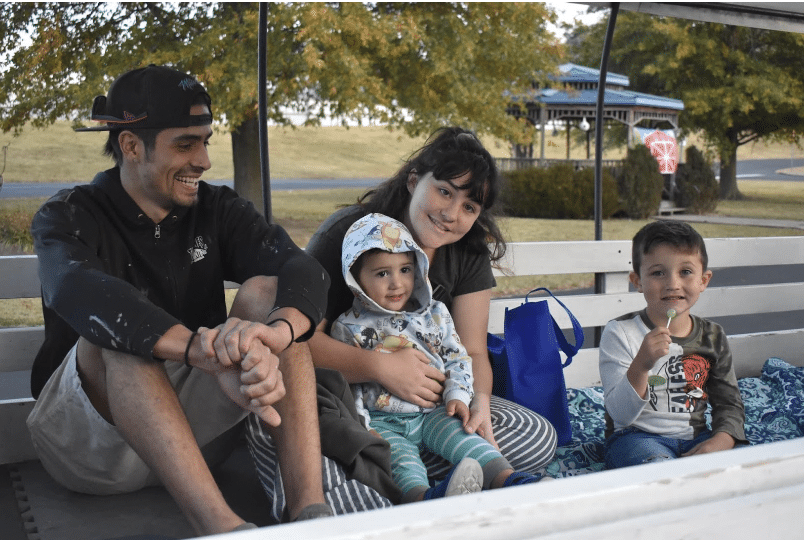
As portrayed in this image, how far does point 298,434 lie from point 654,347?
1102mm

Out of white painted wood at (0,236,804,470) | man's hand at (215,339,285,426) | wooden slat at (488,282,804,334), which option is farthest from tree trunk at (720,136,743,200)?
man's hand at (215,339,285,426)

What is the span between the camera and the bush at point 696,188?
787 inches

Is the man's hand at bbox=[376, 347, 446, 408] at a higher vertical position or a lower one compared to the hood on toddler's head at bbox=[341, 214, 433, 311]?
lower

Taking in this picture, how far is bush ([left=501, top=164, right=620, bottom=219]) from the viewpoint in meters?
17.9

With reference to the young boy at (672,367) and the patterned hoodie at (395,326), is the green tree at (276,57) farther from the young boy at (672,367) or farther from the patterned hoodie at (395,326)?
the young boy at (672,367)

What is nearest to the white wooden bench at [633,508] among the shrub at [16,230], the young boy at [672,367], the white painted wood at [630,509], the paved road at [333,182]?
the white painted wood at [630,509]

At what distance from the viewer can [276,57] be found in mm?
11844

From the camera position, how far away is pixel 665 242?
2.80m

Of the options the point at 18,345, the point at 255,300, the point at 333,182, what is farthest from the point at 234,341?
the point at 333,182

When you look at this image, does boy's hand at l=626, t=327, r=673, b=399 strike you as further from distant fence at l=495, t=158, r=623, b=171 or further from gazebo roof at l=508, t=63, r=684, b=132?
gazebo roof at l=508, t=63, r=684, b=132

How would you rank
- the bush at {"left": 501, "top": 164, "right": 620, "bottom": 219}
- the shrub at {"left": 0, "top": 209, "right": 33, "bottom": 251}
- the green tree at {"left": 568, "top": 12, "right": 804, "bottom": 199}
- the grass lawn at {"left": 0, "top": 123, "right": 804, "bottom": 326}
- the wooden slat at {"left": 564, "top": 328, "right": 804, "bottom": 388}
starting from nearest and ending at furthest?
1. the wooden slat at {"left": 564, "top": 328, "right": 804, "bottom": 388}
2. the shrub at {"left": 0, "top": 209, "right": 33, "bottom": 251}
3. the grass lawn at {"left": 0, "top": 123, "right": 804, "bottom": 326}
4. the bush at {"left": 501, "top": 164, "right": 620, "bottom": 219}
5. the green tree at {"left": 568, "top": 12, "right": 804, "bottom": 199}

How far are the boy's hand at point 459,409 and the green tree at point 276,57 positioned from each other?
29.4 ft

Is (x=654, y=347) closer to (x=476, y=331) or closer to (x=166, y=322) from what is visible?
(x=476, y=331)

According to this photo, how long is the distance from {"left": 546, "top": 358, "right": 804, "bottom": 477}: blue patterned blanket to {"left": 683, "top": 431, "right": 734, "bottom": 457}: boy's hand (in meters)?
0.40
